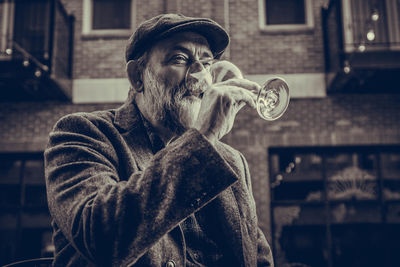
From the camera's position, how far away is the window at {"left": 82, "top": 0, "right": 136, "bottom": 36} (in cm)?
800

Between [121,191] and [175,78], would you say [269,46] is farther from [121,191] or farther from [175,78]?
[121,191]

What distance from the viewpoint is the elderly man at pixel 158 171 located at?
4.07 feet

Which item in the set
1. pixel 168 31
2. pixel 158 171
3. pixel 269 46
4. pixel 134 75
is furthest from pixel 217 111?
pixel 269 46

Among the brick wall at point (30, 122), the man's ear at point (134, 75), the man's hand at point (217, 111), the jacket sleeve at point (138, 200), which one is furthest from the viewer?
the brick wall at point (30, 122)

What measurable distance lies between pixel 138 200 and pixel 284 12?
7.36 m

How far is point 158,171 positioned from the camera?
1270 mm

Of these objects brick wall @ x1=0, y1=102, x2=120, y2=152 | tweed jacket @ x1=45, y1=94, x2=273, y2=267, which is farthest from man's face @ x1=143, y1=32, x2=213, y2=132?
brick wall @ x1=0, y1=102, x2=120, y2=152

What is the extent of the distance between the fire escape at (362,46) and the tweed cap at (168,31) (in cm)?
539

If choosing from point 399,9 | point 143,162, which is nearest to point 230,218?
point 143,162

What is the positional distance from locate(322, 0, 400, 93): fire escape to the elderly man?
549 cm

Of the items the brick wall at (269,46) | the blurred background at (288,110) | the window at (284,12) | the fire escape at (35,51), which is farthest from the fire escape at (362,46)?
the fire escape at (35,51)

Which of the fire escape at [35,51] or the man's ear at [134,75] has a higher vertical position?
the fire escape at [35,51]

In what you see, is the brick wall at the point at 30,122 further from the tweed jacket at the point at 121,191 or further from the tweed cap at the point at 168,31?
the tweed jacket at the point at 121,191

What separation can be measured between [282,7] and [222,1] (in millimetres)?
1232
